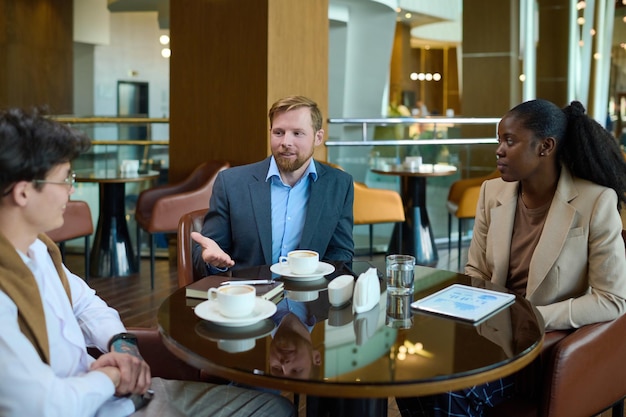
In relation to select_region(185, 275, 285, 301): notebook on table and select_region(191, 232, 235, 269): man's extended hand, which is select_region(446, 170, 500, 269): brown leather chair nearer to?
select_region(191, 232, 235, 269): man's extended hand

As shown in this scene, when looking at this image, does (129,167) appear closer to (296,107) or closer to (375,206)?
(375,206)

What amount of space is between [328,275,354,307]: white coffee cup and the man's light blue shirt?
0.75m

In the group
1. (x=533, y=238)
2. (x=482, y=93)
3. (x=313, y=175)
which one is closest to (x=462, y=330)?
(x=533, y=238)

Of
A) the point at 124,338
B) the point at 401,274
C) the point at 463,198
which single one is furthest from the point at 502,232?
the point at 463,198

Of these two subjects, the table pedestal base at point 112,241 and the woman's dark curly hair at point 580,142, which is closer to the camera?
the woman's dark curly hair at point 580,142

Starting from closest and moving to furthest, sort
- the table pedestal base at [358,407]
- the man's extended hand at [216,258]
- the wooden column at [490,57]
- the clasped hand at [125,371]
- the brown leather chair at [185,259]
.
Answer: the clasped hand at [125,371]
the table pedestal base at [358,407]
the man's extended hand at [216,258]
the brown leather chair at [185,259]
the wooden column at [490,57]

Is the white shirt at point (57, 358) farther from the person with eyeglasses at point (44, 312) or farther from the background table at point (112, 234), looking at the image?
the background table at point (112, 234)

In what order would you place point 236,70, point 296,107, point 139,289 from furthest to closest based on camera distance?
1. point 236,70
2. point 139,289
3. point 296,107

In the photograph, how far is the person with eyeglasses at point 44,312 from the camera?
1349 mm

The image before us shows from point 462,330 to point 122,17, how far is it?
47.8 feet

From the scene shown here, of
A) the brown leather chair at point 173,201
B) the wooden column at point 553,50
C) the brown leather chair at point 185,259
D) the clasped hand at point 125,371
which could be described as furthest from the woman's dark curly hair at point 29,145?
the wooden column at point 553,50

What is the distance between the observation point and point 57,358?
1.56m

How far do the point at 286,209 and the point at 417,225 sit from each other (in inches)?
149

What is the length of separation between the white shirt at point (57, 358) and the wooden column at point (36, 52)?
10.8 metres
